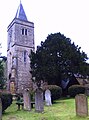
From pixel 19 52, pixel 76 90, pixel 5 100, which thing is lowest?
pixel 5 100

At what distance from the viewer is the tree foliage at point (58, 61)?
32562 millimetres

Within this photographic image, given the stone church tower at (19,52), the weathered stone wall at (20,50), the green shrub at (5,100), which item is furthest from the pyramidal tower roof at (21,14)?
the green shrub at (5,100)

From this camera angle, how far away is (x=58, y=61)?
3350 cm

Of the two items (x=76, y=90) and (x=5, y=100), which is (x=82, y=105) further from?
(x=76, y=90)

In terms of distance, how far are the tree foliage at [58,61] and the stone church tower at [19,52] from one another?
4863 mm

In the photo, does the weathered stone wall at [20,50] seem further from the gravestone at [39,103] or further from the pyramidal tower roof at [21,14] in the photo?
the gravestone at [39,103]

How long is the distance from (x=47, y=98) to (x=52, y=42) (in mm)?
15454

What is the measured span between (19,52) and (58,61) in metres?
9.46

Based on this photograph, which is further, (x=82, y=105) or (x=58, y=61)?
(x=58, y=61)

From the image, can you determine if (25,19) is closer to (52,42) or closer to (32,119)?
(52,42)


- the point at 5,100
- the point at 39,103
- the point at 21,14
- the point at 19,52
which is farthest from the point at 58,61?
the point at 5,100

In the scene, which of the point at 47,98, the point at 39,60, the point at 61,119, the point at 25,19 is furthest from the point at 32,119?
the point at 25,19

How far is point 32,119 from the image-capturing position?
13555 mm

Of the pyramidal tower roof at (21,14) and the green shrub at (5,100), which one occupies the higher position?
the pyramidal tower roof at (21,14)
